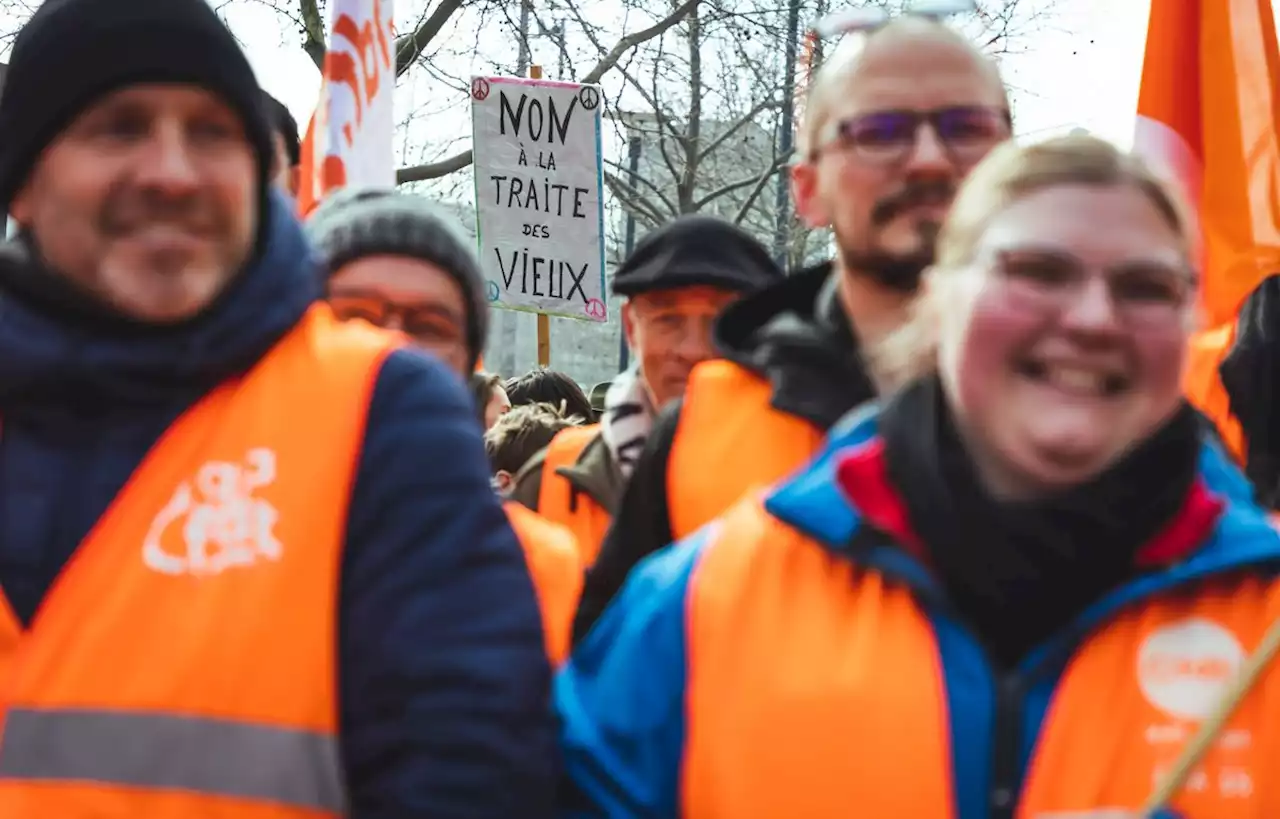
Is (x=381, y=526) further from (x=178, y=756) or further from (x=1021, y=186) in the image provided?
(x=1021, y=186)

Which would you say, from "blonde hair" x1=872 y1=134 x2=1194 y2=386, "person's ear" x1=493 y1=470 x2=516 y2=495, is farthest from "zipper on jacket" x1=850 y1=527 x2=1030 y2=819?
"person's ear" x1=493 y1=470 x2=516 y2=495

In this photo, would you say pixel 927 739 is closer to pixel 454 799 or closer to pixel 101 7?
pixel 454 799

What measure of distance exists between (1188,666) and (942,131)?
1.08 metres

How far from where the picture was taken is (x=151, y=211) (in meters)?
1.89

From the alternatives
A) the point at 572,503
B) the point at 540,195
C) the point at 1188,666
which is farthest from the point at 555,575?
the point at 540,195

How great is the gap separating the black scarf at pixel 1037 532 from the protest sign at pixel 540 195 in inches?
212

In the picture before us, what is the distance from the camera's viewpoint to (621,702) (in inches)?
73.0

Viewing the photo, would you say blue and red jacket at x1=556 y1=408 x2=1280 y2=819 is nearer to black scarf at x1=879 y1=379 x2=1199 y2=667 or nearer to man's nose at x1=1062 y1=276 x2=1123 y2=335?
black scarf at x1=879 y1=379 x2=1199 y2=667

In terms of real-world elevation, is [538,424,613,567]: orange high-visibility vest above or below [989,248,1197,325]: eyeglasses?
below

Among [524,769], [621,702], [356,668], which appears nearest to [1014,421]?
[621,702]

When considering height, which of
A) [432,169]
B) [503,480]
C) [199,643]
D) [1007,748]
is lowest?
[1007,748]

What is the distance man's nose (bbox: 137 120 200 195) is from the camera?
1.87 meters

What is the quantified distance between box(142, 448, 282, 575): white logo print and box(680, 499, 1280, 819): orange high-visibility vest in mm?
534

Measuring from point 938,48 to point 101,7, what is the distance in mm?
1338
